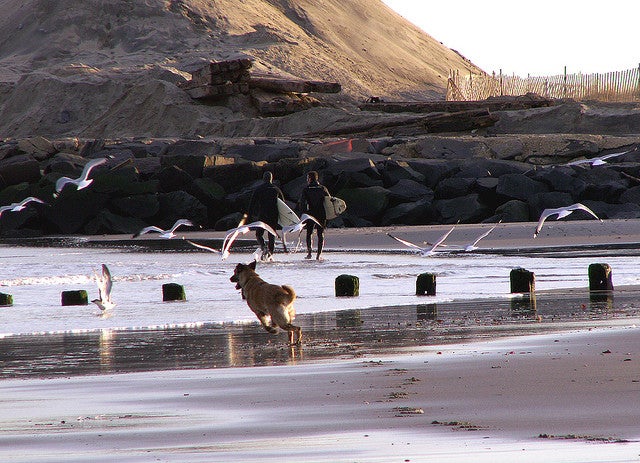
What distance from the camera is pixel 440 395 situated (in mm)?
6895

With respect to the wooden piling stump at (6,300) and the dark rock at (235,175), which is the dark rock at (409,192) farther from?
the wooden piling stump at (6,300)

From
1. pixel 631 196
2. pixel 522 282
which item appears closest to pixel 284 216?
pixel 522 282

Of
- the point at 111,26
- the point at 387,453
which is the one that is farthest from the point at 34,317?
the point at 111,26

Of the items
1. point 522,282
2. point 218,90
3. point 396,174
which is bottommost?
point 522,282

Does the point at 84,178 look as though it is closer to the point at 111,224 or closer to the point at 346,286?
the point at 346,286

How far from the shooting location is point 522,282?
1423 cm

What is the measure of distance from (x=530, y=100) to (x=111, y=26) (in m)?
41.0

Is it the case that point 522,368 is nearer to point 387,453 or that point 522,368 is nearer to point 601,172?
point 387,453

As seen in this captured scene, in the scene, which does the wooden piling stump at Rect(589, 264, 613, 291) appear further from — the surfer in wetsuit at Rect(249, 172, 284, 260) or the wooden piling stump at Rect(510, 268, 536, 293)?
the surfer in wetsuit at Rect(249, 172, 284, 260)

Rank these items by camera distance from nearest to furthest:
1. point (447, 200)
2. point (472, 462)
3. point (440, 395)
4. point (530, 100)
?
1. point (472, 462)
2. point (440, 395)
3. point (447, 200)
4. point (530, 100)

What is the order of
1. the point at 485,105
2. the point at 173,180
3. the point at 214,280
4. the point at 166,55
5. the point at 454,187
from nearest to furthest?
1. the point at 214,280
2. the point at 454,187
3. the point at 173,180
4. the point at 485,105
5. the point at 166,55

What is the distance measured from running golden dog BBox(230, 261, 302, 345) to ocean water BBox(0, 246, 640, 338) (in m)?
1.23

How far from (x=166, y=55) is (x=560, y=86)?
28315mm

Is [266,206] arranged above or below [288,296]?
above
